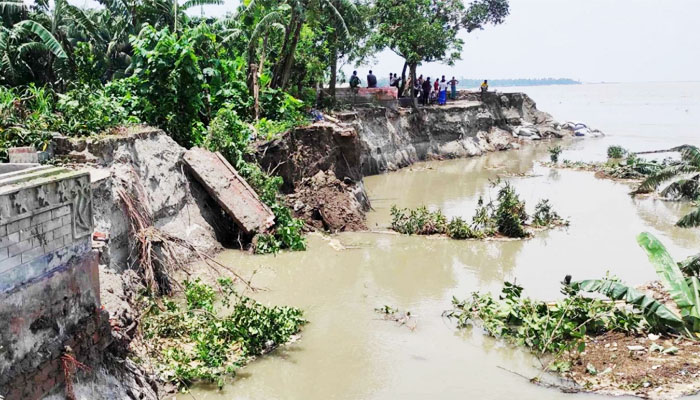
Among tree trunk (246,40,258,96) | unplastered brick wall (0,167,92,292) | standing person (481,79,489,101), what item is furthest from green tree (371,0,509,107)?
unplastered brick wall (0,167,92,292)

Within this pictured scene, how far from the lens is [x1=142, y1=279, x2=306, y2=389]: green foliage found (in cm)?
793

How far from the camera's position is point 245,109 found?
55.2ft

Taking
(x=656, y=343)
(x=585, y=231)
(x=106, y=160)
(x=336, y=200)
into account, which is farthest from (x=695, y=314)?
(x=106, y=160)

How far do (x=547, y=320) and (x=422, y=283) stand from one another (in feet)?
10.6

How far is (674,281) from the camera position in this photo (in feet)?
31.8

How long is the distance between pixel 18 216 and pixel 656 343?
8.60 metres

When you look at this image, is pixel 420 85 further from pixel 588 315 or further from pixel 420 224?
pixel 588 315

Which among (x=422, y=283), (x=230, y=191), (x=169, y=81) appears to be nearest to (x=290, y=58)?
(x=169, y=81)

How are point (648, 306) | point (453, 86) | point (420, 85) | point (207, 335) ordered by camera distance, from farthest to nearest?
point (453, 86), point (420, 85), point (648, 306), point (207, 335)

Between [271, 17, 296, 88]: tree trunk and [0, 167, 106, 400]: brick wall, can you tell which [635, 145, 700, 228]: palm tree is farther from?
[271, 17, 296, 88]: tree trunk

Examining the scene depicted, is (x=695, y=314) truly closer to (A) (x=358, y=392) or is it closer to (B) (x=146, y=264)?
(A) (x=358, y=392)

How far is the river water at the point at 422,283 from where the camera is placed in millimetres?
8211

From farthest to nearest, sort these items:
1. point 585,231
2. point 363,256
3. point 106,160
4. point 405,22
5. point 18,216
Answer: point 405,22, point 585,231, point 363,256, point 106,160, point 18,216

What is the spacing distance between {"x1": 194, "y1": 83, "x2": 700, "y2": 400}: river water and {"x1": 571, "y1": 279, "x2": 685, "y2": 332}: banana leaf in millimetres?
1713
